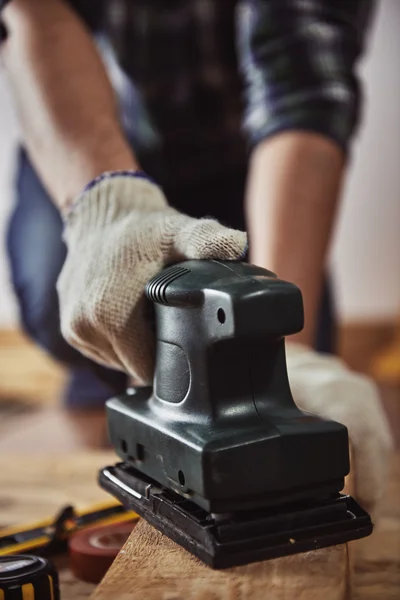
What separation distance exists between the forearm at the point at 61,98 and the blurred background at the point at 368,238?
6.23 feet

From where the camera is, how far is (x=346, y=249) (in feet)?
10.0

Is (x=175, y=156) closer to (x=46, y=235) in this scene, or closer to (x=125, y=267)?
(x=46, y=235)

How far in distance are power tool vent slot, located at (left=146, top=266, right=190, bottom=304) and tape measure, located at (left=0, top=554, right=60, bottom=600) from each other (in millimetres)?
234


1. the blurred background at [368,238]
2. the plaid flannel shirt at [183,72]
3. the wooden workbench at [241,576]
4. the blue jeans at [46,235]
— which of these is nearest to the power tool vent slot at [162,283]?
the wooden workbench at [241,576]

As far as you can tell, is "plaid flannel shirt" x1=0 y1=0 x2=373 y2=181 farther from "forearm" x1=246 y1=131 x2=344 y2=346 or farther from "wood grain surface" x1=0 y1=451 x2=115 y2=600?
"wood grain surface" x1=0 y1=451 x2=115 y2=600

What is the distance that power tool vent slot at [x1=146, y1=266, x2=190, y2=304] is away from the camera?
0.60 metres

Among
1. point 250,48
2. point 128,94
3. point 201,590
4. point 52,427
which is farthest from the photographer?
point 52,427

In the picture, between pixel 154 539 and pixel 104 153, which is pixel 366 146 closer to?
pixel 104 153

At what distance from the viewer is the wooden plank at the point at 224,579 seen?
51 centimetres

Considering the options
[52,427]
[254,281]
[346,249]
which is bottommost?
[52,427]

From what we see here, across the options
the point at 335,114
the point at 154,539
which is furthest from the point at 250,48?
the point at 154,539

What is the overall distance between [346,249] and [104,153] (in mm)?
2299

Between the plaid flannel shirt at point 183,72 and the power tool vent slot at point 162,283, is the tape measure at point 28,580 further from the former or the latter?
the plaid flannel shirt at point 183,72

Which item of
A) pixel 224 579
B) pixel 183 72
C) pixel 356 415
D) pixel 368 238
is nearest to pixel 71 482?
pixel 356 415
